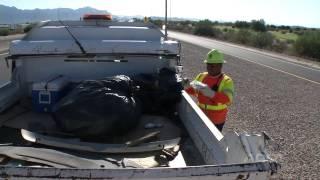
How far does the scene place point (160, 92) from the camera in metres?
5.09

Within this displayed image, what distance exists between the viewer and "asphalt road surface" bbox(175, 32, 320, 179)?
737 cm

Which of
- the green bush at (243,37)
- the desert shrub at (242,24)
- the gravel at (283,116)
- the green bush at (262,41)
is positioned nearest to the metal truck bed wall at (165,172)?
the gravel at (283,116)

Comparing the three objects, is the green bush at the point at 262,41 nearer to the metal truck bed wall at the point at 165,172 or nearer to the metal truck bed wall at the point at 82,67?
the metal truck bed wall at the point at 82,67

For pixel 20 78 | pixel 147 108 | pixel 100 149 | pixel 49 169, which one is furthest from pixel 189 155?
pixel 20 78

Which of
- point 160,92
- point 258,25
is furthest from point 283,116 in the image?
point 258,25

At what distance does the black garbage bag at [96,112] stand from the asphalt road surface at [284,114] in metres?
1.30

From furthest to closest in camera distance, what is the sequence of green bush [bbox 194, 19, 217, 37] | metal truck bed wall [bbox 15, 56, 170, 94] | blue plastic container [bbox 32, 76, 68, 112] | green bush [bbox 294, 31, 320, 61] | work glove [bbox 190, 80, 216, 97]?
green bush [bbox 194, 19, 217, 37]
green bush [bbox 294, 31, 320, 61]
metal truck bed wall [bbox 15, 56, 170, 94]
work glove [bbox 190, 80, 216, 97]
blue plastic container [bbox 32, 76, 68, 112]

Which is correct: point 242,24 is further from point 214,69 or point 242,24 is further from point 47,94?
point 47,94

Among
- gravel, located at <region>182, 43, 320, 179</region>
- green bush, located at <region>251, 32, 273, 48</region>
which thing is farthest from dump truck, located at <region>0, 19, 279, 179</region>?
green bush, located at <region>251, 32, 273, 48</region>

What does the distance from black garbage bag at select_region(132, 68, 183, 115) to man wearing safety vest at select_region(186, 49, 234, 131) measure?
0.37m

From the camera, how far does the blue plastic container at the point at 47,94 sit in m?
5.03

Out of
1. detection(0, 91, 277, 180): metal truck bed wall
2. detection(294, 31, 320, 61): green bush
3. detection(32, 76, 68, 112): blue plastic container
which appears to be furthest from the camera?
detection(294, 31, 320, 61): green bush

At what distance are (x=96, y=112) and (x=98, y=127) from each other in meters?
0.13

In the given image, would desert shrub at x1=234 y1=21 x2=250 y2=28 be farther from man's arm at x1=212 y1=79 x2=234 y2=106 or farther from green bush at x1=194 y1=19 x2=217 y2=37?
man's arm at x1=212 y1=79 x2=234 y2=106
